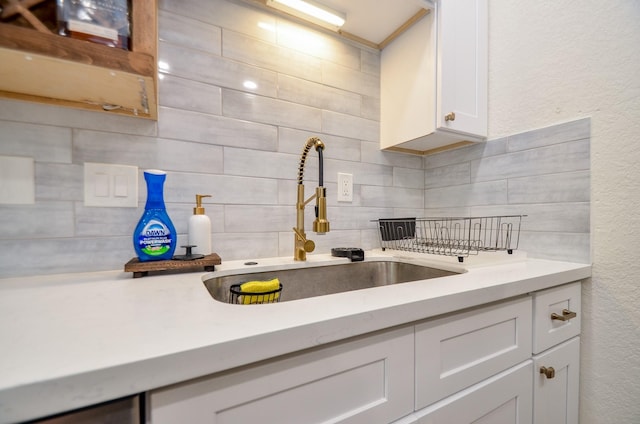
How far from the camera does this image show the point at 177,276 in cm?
72

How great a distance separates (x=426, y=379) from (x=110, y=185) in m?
0.98

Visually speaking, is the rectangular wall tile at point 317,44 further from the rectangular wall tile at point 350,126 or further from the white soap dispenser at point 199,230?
the white soap dispenser at point 199,230

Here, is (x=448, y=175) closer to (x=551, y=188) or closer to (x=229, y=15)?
(x=551, y=188)

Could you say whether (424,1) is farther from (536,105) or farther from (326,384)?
(326,384)

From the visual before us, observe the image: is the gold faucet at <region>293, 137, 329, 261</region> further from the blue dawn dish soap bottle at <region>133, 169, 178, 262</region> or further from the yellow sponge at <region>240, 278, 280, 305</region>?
the blue dawn dish soap bottle at <region>133, 169, 178, 262</region>

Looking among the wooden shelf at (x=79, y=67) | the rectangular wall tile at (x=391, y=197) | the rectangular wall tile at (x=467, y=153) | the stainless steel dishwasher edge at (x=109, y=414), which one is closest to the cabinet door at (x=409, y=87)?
the rectangular wall tile at (x=467, y=153)

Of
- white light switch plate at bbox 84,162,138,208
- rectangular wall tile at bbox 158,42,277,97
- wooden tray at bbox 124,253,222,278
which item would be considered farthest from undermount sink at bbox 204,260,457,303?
rectangular wall tile at bbox 158,42,277,97

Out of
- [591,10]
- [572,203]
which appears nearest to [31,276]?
[572,203]

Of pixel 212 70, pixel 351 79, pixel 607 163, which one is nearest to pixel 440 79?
pixel 351 79

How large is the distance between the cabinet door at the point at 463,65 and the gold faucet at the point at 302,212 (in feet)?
1.74

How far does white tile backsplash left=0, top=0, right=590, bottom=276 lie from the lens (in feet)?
2.44

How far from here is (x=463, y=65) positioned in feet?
3.74

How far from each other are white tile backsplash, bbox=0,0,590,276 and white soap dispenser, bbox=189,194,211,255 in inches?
2.7

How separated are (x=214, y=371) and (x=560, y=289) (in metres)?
1.01
